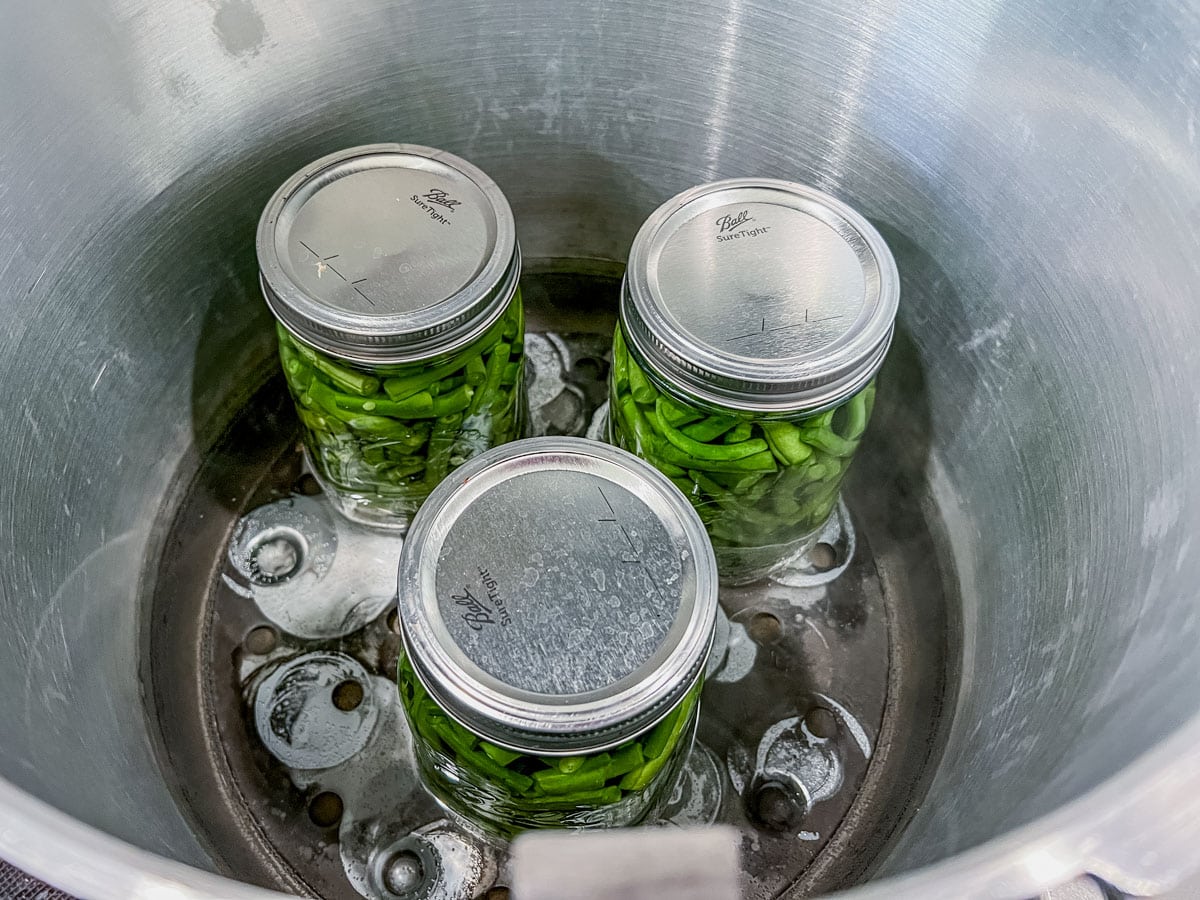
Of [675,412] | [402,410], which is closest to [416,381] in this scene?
[402,410]

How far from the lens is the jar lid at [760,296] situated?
16.6 inches

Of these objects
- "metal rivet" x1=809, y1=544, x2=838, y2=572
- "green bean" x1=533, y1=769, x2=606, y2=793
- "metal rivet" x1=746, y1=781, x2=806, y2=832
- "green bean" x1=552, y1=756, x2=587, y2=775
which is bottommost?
"metal rivet" x1=746, y1=781, x2=806, y2=832

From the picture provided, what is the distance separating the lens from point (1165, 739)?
0.28 meters

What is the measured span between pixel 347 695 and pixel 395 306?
0.21 meters

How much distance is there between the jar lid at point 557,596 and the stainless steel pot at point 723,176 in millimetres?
109

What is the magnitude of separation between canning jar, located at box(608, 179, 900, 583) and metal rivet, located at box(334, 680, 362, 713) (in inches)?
7.7

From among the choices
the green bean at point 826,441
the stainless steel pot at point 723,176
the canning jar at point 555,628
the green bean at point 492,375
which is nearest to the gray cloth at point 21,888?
the stainless steel pot at point 723,176

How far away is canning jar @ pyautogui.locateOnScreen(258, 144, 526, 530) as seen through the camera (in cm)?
43

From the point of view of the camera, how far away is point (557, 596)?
372mm

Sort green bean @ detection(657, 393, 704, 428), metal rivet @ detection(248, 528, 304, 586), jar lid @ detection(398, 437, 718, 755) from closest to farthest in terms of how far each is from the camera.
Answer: jar lid @ detection(398, 437, 718, 755) < green bean @ detection(657, 393, 704, 428) < metal rivet @ detection(248, 528, 304, 586)

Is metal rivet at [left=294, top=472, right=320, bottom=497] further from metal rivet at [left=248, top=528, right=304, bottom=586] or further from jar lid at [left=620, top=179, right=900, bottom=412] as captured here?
jar lid at [left=620, top=179, right=900, bottom=412]

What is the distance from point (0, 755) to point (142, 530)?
234 mm

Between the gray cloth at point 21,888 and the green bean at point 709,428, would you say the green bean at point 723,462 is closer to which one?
the green bean at point 709,428

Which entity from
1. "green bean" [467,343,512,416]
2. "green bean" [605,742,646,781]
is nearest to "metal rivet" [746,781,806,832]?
"green bean" [605,742,646,781]
